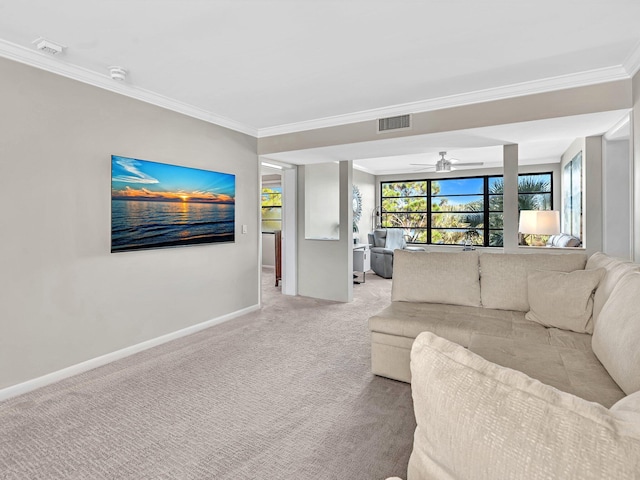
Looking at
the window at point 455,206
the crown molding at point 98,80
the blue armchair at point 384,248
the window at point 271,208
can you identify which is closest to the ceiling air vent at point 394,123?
the crown molding at point 98,80

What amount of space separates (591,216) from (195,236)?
4.49 metres

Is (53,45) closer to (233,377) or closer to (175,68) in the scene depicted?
(175,68)

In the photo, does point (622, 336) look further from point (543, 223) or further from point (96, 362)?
point (96, 362)

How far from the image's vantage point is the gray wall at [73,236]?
2.67 metres

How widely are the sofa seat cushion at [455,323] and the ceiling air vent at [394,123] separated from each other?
1.93 metres

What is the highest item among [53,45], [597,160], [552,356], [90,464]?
[53,45]

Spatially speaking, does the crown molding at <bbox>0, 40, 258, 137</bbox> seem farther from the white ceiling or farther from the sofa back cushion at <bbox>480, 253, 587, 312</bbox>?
the sofa back cushion at <bbox>480, 253, 587, 312</bbox>

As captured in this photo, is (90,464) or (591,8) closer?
(90,464)

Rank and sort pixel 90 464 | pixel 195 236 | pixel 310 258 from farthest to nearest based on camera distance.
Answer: pixel 310 258
pixel 195 236
pixel 90 464

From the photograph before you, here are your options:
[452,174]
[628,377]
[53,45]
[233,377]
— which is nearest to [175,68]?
[53,45]

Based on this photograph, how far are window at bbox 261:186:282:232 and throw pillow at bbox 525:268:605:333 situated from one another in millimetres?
6759

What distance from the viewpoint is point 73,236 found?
9.89 ft

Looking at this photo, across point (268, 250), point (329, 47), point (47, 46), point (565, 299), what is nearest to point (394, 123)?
point (329, 47)

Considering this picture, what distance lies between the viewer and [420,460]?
2.30 feet
